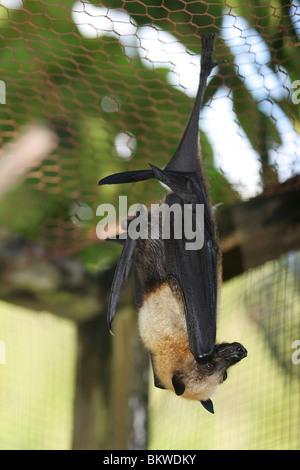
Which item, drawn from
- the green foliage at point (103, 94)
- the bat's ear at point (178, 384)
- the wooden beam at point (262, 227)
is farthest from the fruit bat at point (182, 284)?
the wooden beam at point (262, 227)

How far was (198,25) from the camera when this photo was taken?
2002 mm

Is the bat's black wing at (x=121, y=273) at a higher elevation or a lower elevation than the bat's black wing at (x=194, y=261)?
lower

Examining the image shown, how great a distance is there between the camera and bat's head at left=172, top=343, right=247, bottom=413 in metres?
1.85

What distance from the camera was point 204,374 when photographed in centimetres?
204

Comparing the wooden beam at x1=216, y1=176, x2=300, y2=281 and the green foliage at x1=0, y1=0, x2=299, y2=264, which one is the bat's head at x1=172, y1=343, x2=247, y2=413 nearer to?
the wooden beam at x1=216, y1=176, x2=300, y2=281

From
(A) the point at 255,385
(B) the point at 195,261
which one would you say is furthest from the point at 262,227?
(A) the point at 255,385

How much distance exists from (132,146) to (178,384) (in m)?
1.20

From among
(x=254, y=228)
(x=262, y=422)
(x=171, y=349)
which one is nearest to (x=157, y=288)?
(x=171, y=349)

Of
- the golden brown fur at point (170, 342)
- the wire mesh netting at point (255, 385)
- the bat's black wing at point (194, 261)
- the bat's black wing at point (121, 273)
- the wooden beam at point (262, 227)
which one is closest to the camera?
the bat's black wing at point (194, 261)

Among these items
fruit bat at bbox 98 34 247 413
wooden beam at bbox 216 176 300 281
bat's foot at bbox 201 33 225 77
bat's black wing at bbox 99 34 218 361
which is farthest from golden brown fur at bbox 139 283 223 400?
bat's foot at bbox 201 33 225 77

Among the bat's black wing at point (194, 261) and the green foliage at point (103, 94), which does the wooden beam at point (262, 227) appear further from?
the bat's black wing at point (194, 261)

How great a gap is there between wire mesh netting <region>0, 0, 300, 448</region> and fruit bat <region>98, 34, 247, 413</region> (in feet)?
0.89

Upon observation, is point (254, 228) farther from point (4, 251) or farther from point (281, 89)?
point (4, 251)

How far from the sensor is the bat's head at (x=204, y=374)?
185 centimetres
